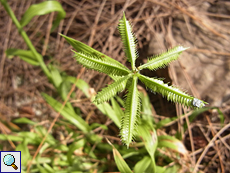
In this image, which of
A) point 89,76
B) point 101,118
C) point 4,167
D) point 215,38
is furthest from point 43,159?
point 215,38

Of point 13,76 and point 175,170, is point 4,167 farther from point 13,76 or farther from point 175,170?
point 175,170

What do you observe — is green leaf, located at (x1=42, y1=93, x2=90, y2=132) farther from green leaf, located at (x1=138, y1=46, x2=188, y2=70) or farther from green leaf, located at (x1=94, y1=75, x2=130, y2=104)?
green leaf, located at (x1=138, y1=46, x2=188, y2=70)

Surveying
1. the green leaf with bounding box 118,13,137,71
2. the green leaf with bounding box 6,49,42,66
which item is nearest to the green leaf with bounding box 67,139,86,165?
the green leaf with bounding box 6,49,42,66

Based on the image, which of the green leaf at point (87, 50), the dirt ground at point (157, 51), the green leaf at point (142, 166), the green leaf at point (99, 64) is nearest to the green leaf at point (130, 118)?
the green leaf at point (99, 64)

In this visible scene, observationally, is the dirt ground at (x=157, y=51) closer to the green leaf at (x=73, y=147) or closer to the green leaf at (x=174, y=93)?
the green leaf at (x=73, y=147)

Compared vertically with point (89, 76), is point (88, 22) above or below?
above

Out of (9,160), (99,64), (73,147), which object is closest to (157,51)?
(99,64)
